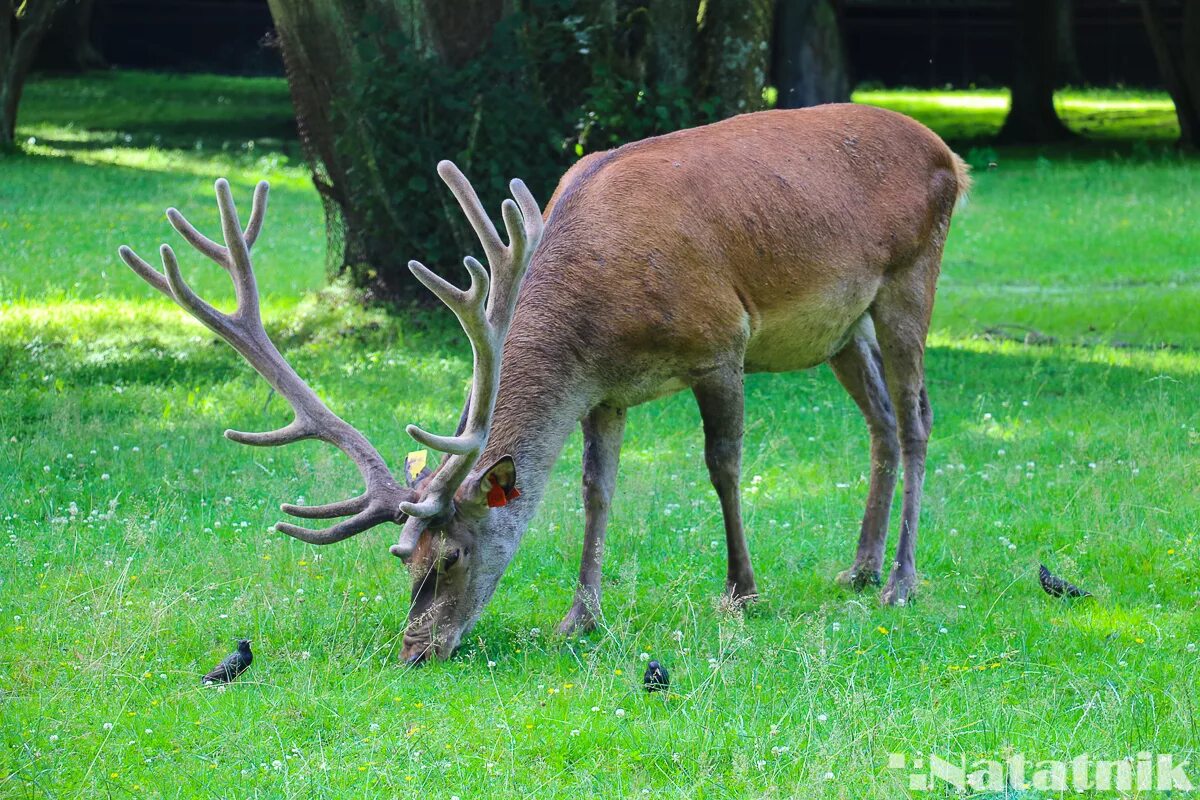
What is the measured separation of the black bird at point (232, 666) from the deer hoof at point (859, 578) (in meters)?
2.56

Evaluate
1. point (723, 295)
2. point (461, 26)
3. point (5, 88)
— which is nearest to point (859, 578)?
point (723, 295)

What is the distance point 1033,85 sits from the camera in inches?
987

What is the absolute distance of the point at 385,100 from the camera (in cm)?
1095

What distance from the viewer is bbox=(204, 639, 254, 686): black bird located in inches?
204

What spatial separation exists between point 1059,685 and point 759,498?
2.78 m

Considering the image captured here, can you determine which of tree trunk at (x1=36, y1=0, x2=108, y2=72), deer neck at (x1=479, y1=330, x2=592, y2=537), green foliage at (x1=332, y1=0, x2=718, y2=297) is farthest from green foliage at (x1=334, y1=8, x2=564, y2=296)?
tree trunk at (x1=36, y1=0, x2=108, y2=72)

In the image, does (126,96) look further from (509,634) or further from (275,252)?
(509,634)

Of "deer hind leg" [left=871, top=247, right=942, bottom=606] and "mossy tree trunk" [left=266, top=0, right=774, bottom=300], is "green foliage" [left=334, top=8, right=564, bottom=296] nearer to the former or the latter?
"mossy tree trunk" [left=266, top=0, right=774, bottom=300]

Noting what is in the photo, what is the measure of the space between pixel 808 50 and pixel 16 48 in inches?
434

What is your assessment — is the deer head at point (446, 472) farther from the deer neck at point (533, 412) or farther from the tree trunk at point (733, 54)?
the tree trunk at point (733, 54)

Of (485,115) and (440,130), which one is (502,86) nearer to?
(485,115)

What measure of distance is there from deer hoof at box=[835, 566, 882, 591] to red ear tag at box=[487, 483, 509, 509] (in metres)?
1.81

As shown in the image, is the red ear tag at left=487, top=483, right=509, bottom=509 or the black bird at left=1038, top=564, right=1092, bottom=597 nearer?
the red ear tag at left=487, top=483, right=509, bottom=509

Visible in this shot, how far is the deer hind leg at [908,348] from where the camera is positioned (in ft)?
21.6
